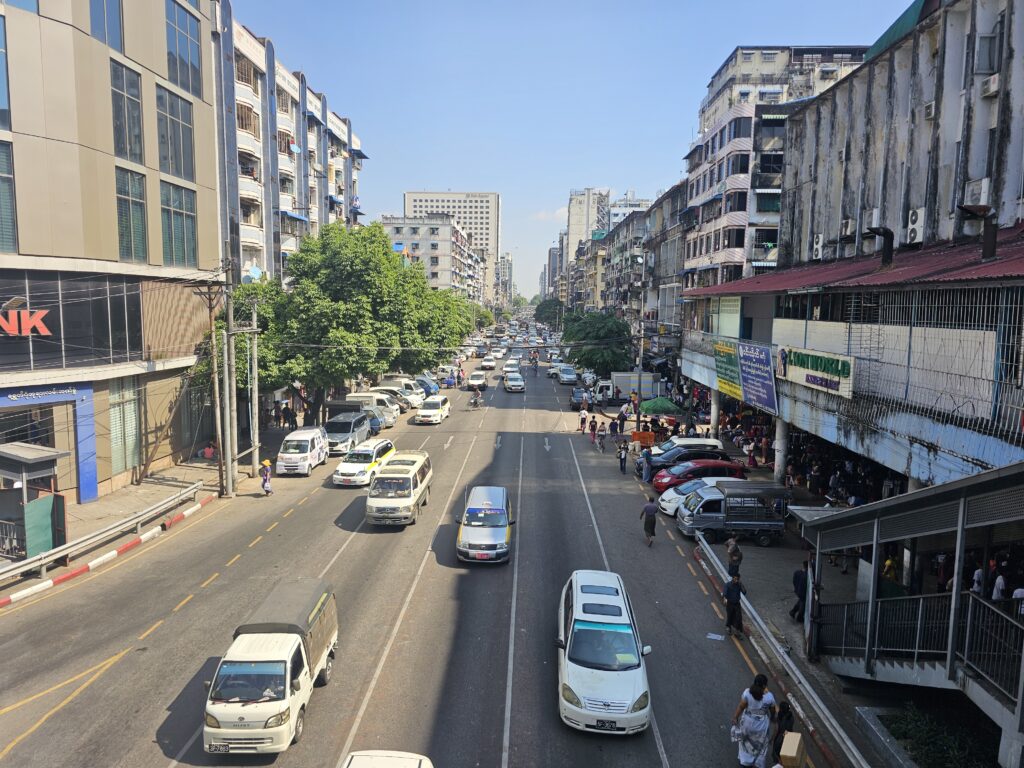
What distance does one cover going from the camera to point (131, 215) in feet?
→ 92.8

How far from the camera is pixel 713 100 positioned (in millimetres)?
59125

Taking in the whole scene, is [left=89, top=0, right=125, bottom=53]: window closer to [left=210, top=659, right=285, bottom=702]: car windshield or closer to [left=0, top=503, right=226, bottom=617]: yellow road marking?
[left=0, top=503, right=226, bottom=617]: yellow road marking

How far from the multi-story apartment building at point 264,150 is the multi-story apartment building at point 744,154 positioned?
1253 inches

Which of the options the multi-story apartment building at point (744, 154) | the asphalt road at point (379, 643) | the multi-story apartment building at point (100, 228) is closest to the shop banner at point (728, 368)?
the asphalt road at point (379, 643)

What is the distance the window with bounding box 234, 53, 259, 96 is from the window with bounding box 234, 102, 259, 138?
6.24ft

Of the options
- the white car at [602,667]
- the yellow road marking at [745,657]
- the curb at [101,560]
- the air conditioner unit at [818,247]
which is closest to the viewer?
the white car at [602,667]

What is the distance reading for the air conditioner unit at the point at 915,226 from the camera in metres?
23.9

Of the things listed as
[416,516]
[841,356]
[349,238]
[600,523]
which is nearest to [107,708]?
[416,516]

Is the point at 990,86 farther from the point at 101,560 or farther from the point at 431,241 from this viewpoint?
the point at 431,241

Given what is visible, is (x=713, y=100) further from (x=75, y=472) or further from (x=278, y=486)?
(x=75, y=472)

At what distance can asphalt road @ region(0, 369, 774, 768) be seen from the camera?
11.6 meters

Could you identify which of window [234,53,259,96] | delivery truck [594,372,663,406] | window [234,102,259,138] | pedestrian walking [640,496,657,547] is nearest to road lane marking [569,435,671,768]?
pedestrian walking [640,496,657,547]

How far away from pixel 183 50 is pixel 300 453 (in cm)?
1958

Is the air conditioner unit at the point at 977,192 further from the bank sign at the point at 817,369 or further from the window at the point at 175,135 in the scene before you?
the window at the point at 175,135
